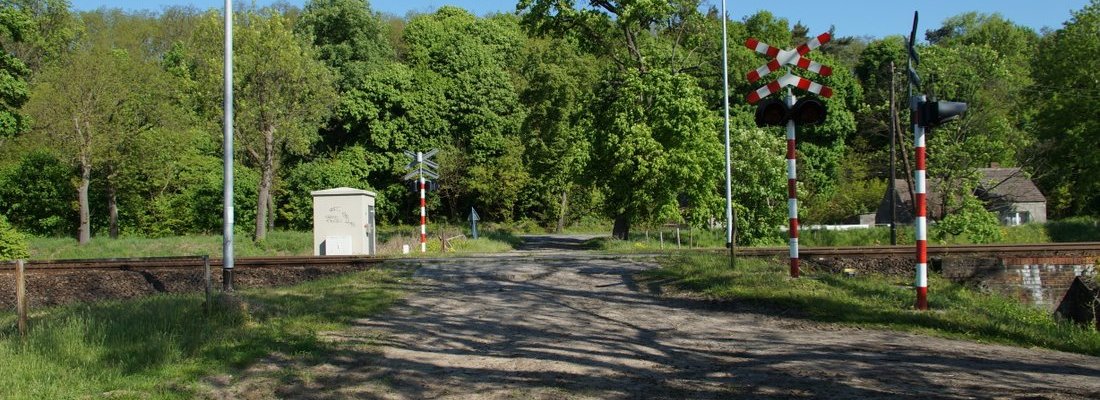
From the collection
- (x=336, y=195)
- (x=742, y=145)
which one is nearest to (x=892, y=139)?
(x=742, y=145)

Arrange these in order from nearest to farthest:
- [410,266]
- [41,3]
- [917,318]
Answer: [917,318]
[410,266]
[41,3]

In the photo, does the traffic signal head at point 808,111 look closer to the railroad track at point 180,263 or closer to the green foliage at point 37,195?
the railroad track at point 180,263

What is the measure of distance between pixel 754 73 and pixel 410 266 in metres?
8.51

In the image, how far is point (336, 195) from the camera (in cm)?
2544

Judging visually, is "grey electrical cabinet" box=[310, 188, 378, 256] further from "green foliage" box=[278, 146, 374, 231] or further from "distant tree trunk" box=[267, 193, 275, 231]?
"green foliage" box=[278, 146, 374, 231]

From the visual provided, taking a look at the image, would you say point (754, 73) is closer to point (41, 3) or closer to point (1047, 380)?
point (1047, 380)

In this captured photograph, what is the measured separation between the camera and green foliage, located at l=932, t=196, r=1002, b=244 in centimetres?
3603

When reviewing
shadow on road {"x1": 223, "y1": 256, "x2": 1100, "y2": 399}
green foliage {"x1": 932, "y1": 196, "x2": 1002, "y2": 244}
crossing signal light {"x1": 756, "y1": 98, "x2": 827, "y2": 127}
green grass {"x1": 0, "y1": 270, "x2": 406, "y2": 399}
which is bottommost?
shadow on road {"x1": 223, "y1": 256, "x2": 1100, "y2": 399}

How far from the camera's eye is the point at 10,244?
3209 cm

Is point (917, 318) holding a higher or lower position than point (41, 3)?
lower

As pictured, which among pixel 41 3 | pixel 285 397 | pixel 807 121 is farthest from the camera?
pixel 41 3

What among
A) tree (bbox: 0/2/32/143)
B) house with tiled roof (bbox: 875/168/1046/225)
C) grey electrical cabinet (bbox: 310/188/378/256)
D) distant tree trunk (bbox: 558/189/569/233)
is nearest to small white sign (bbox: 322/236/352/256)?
grey electrical cabinet (bbox: 310/188/378/256)

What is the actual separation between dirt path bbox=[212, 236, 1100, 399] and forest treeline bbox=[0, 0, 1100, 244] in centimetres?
2107

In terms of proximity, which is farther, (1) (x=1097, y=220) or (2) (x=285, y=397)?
(1) (x=1097, y=220)
